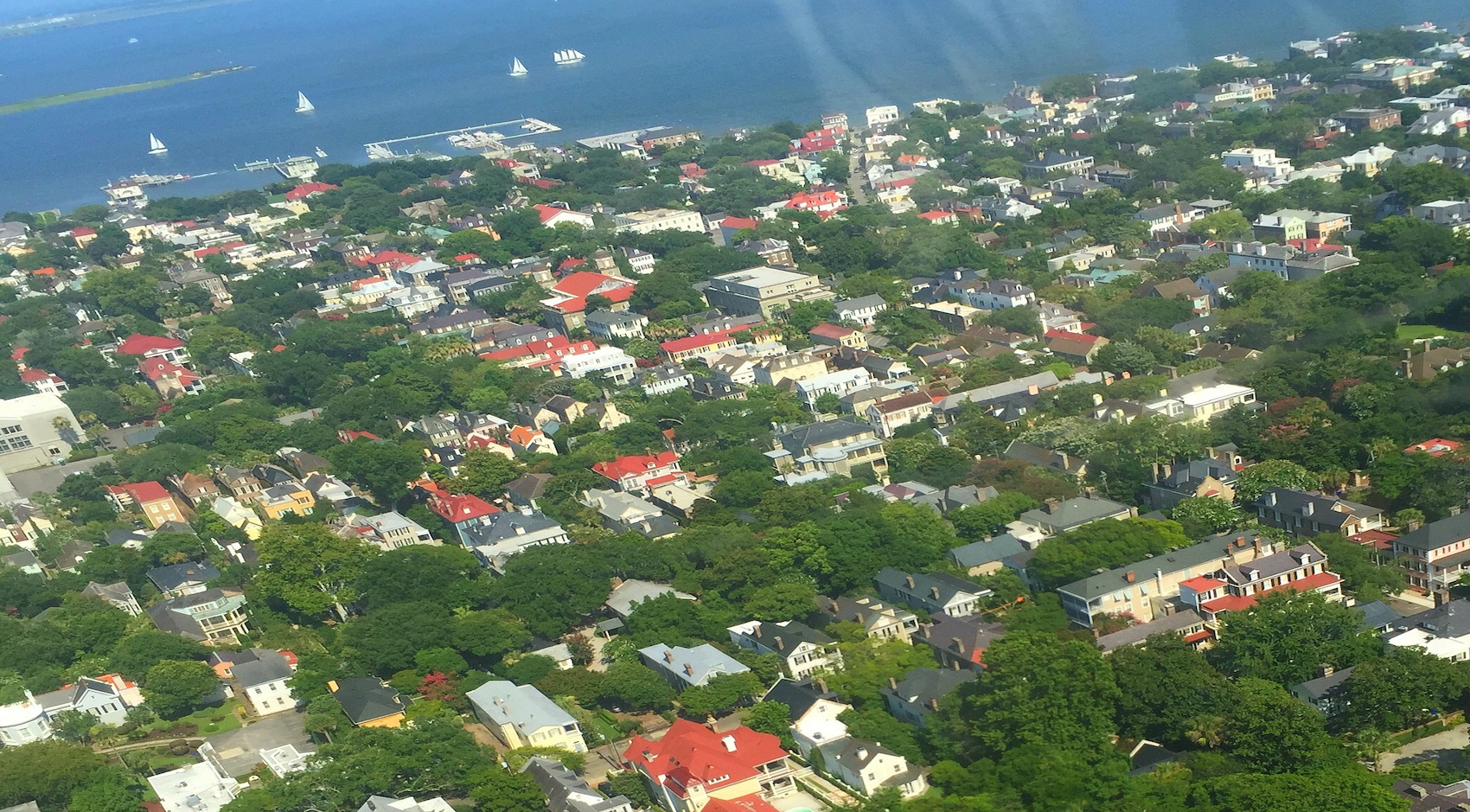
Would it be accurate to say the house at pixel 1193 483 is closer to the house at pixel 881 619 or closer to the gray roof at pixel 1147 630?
the gray roof at pixel 1147 630

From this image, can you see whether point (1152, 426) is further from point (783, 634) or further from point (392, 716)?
point (392, 716)

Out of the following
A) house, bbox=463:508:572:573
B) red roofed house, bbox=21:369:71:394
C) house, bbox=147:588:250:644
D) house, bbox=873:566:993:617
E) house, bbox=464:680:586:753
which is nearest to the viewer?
house, bbox=464:680:586:753

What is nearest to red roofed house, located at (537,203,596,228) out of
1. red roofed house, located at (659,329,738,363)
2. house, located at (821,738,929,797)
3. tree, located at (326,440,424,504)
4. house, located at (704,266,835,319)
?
house, located at (704,266,835,319)

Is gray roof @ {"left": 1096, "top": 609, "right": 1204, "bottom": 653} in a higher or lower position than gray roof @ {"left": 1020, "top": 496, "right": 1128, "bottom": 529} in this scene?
lower

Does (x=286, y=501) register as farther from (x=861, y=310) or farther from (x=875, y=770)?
(x=875, y=770)

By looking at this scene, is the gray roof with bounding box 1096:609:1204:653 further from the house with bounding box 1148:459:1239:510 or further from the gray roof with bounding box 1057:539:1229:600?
the house with bounding box 1148:459:1239:510

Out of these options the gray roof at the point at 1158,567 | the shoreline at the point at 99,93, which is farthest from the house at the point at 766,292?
the shoreline at the point at 99,93
